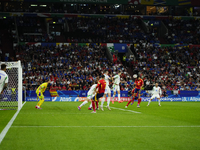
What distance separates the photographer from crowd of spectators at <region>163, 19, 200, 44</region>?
167 feet

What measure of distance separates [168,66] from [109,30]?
1354 centimetres

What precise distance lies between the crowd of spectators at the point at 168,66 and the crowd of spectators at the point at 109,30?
3.63 meters

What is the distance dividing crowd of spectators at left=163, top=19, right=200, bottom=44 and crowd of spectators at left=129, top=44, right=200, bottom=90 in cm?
294

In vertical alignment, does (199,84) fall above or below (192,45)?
below

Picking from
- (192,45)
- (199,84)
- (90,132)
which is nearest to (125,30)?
(192,45)

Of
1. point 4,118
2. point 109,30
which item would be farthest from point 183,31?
point 4,118

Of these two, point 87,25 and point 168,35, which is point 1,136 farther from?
point 168,35

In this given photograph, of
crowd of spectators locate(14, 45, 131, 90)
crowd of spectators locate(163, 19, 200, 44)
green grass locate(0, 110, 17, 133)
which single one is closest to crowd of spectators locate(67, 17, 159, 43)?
crowd of spectators locate(14, 45, 131, 90)

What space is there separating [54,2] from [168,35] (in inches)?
853

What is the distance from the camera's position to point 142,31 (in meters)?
52.3

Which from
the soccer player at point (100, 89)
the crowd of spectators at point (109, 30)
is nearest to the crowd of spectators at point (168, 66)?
the crowd of spectators at point (109, 30)

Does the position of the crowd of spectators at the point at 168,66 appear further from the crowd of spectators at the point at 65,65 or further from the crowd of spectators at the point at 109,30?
the crowd of spectators at the point at 109,30

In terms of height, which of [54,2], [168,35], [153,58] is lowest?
[153,58]

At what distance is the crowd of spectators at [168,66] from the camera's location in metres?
38.8
